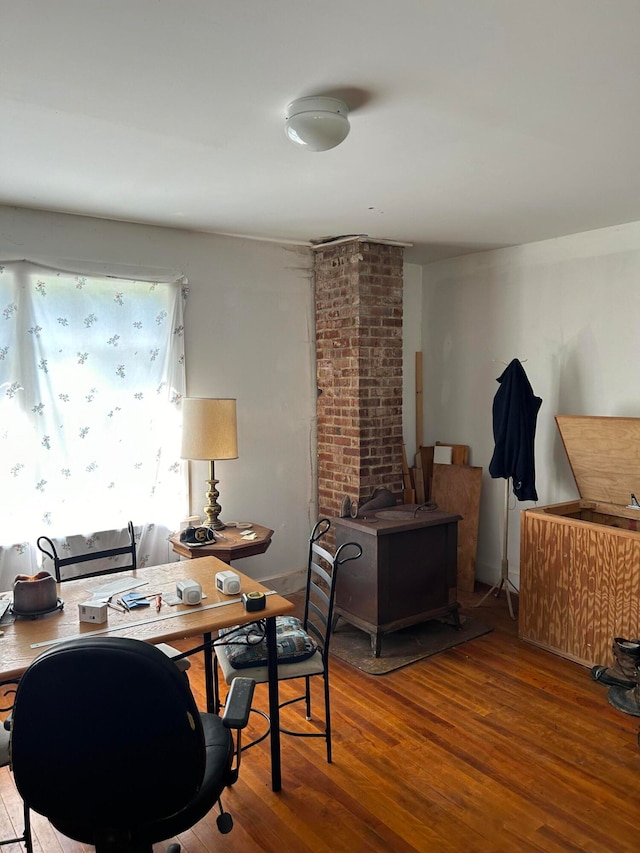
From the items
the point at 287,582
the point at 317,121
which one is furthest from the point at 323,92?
the point at 287,582

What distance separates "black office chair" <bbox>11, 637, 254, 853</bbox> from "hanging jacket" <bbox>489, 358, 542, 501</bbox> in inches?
124

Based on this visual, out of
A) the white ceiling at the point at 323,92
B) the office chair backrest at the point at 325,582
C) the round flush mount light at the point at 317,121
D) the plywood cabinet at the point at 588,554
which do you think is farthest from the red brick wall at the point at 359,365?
the round flush mount light at the point at 317,121

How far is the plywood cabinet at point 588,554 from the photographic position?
11.2 ft

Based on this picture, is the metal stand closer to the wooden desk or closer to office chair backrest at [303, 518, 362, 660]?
office chair backrest at [303, 518, 362, 660]

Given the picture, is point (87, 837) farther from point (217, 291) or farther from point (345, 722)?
point (217, 291)

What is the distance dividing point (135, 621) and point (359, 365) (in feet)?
8.60

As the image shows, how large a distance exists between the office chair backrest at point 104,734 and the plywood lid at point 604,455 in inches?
121

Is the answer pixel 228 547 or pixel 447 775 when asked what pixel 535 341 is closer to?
pixel 228 547

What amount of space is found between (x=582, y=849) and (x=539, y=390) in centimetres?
303

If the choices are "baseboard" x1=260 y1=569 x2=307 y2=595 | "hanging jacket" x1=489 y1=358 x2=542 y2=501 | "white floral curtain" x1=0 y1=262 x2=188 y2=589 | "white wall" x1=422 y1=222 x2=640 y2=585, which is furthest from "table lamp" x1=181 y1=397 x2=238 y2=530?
"white wall" x1=422 y1=222 x2=640 y2=585

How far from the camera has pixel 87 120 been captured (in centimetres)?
229

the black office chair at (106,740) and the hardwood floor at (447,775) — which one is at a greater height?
the black office chair at (106,740)

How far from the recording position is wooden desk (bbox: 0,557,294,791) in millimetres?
2125

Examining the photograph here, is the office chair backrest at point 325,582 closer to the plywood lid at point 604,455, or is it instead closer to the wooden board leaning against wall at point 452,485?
the wooden board leaning against wall at point 452,485
